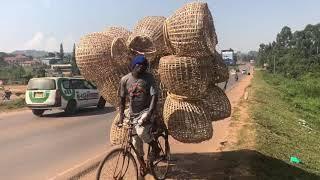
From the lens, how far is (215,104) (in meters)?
7.35

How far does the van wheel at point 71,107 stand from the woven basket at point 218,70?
12.1m

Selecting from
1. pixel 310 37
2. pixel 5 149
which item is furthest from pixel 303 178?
pixel 310 37

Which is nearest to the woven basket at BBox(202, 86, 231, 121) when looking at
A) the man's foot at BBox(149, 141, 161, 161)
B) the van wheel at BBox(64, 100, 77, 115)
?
the man's foot at BBox(149, 141, 161, 161)

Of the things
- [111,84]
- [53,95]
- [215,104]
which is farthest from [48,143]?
[53,95]

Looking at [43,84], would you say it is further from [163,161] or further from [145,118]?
[145,118]

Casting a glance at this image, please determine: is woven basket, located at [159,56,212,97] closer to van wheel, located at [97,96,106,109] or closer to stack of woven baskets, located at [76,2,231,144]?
stack of woven baskets, located at [76,2,231,144]

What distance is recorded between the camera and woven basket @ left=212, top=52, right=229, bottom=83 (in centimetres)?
728

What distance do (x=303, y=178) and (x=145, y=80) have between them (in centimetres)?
376

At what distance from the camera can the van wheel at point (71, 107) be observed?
1870cm

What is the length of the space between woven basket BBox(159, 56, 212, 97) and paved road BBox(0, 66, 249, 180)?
2.73 m

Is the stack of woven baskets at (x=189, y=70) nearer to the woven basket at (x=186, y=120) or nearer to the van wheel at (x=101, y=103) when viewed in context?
the woven basket at (x=186, y=120)

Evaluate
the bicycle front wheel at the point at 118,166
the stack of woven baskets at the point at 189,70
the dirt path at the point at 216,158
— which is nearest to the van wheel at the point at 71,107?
the dirt path at the point at 216,158

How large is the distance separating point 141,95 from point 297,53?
8928 centimetres

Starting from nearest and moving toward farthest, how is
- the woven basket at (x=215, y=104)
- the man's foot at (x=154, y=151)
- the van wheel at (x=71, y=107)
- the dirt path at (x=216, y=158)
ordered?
the man's foot at (x=154, y=151) < the woven basket at (x=215, y=104) < the dirt path at (x=216, y=158) < the van wheel at (x=71, y=107)
